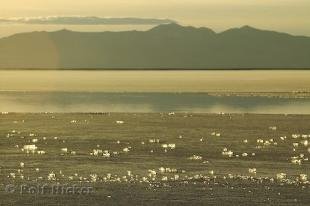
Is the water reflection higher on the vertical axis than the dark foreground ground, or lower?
higher

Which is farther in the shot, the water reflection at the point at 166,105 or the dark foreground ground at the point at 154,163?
the water reflection at the point at 166,105

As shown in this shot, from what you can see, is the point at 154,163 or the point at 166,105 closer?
the point at 154,163

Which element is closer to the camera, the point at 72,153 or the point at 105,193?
the point at 105,193

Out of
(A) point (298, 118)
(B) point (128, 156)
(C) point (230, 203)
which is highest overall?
(A) point (298, 118)

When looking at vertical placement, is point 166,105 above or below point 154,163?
above

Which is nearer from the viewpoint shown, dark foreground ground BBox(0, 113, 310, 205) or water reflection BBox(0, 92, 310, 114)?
dark foreground ground BBox(0, 113, 310, 205)

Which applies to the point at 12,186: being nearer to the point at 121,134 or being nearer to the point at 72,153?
the point at 72,153

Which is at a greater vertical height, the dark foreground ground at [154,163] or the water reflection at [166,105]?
the water reflection at [166,105]

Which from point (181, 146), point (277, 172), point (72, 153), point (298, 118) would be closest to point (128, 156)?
point (72, 153)
